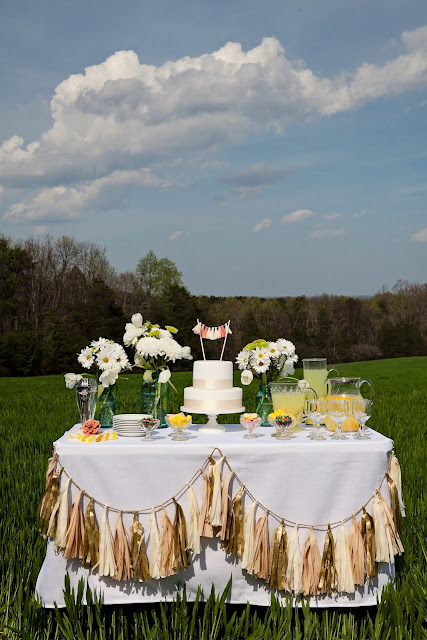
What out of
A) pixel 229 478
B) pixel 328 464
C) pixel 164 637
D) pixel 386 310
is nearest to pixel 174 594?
pixel 164 637

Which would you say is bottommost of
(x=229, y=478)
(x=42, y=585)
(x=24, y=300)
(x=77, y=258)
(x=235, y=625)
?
(x=235, y=625)

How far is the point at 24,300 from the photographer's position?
27047 millimetres

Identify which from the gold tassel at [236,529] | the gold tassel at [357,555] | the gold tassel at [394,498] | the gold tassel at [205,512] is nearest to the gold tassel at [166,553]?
the gold tassel at [205,512]

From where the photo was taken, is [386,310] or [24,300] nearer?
[24,300]

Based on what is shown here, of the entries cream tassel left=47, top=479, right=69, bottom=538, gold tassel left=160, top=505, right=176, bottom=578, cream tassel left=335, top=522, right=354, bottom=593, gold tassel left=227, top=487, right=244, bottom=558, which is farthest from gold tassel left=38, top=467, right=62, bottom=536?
cream tassel left=335, top=522, right=354, bottom=593

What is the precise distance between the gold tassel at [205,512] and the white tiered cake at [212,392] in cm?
36

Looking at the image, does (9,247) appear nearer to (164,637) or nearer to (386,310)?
(386,310)

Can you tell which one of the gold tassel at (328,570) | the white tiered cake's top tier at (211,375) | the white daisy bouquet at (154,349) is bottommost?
the gold tassel at (328,570)

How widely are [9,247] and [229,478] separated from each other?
2722 centimetres

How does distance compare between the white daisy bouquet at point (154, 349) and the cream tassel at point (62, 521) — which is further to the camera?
the white daisy bouquet at point (154, 349)

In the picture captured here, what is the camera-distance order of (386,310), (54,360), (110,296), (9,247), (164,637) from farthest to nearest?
(386,310) < (9,247) < (110,296) < (54,360) < (164,637)

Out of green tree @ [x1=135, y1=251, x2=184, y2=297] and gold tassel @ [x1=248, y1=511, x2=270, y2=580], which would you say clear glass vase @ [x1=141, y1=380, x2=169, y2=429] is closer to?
gold tassel @ [x1=248, y1=511, x2=270, y2=580]

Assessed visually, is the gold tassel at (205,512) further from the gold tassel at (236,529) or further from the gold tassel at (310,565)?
the gold tassel at (310,565)

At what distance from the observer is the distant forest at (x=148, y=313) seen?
24922 millimetres
